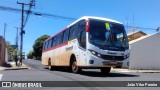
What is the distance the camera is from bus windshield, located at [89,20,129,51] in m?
17.1

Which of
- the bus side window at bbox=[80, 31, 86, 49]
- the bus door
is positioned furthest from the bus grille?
the bus side window at bbox=[80, 31, 86, 49]

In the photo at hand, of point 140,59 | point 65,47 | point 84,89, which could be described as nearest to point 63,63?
point 65,47

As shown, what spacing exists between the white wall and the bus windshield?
58.9ft

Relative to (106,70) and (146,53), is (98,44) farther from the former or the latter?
(146,53)

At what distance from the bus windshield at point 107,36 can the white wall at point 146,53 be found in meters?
18.0

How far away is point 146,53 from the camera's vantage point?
3684 centimetres

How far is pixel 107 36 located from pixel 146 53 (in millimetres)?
20408

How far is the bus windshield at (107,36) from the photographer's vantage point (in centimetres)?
1708

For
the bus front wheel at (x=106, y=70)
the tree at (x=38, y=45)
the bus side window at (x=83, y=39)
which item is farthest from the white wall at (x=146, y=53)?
the tree at (x=38, y=45)

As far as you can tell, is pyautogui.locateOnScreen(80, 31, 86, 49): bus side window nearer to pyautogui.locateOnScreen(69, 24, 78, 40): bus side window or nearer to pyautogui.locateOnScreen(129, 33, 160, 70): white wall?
pyautogui.locateOnScreen(69, 24, 78, 40): bus side window

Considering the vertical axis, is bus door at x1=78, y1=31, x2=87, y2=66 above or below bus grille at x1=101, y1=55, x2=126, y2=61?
above

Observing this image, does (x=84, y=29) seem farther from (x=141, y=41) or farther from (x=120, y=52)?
(x=141, y=41)

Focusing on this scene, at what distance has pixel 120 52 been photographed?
17406 millimetres

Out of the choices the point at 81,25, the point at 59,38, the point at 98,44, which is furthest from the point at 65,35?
the point at 98,44
